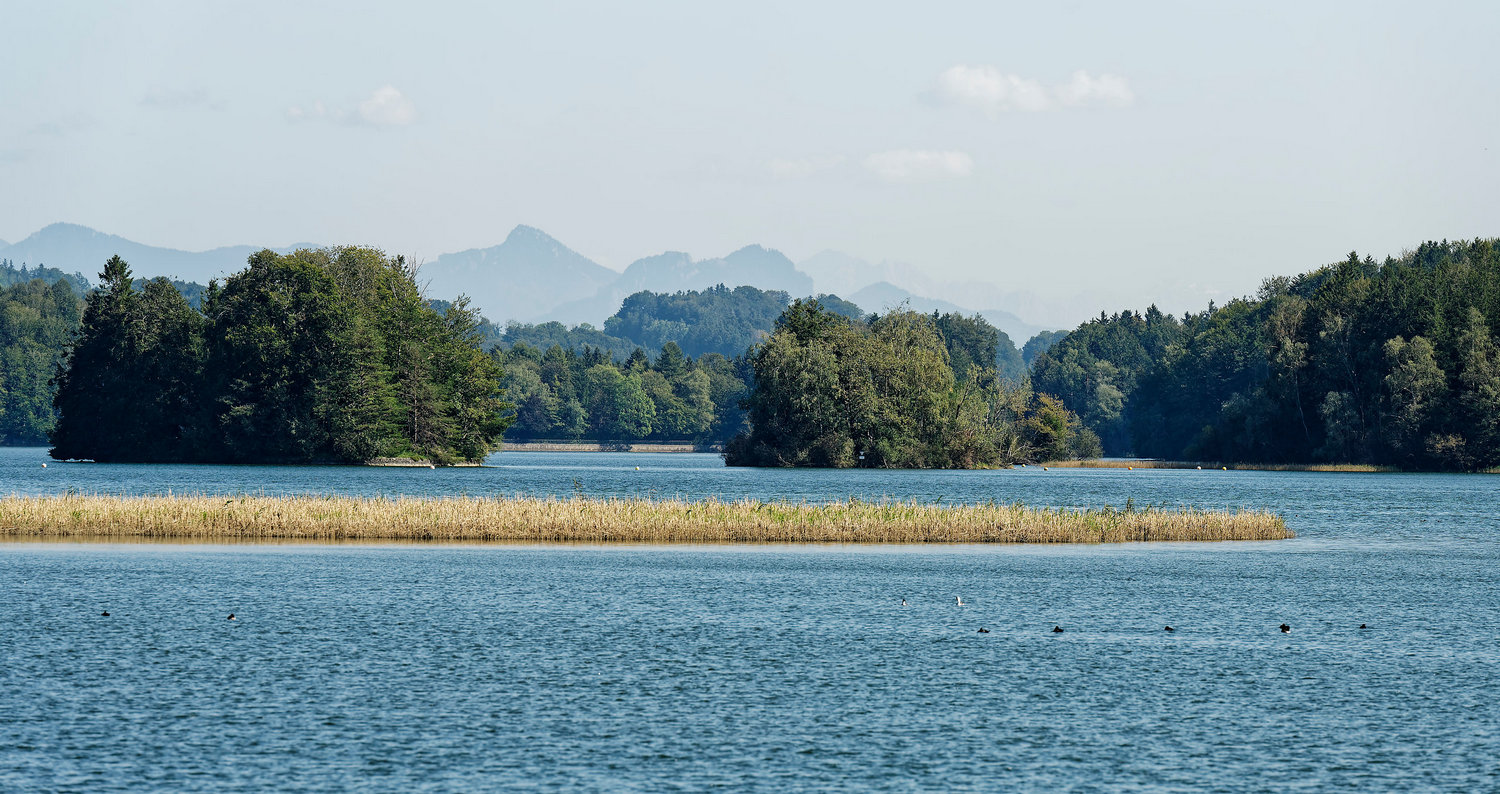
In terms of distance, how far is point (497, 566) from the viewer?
49.4 m

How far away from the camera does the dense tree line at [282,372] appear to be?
120 meters

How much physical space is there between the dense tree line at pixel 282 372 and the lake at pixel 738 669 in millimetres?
69452

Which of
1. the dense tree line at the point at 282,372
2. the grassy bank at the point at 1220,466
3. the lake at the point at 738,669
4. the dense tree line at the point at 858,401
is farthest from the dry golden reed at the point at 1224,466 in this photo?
the lake at the point at 738,669

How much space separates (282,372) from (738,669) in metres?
99.5

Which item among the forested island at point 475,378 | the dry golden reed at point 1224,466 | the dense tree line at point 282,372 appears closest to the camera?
the dense tree line at point 282,372

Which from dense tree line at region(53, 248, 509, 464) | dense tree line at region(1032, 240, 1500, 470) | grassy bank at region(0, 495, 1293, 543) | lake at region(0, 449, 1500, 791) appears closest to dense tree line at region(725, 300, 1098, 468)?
dense tree line at region(53, 248, 509, 464)

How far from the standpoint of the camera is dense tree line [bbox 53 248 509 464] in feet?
395

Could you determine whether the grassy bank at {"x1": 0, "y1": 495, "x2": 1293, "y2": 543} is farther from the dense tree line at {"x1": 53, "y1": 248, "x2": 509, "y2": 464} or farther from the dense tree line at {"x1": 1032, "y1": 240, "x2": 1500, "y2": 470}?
the dense tree line at {"x1": 1032, "y1": 240, "x2": 1500, "y2": 470}

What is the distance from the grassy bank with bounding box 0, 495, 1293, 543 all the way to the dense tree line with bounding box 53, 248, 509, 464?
203 feet

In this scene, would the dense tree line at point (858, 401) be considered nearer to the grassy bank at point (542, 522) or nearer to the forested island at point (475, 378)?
the forested island at point (475, 378)

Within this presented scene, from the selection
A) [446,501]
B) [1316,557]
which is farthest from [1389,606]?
[446,501]

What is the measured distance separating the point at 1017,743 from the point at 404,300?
372 ft

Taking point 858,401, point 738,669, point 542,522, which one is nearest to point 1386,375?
point 858,401

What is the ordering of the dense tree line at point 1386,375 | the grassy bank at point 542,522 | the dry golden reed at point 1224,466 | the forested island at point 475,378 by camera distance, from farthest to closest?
the dry golden reed at point 1224,466 → the dense tree line at point 1386,375 → the forested island at point 475,378 → the grassy bank at point 542,522
